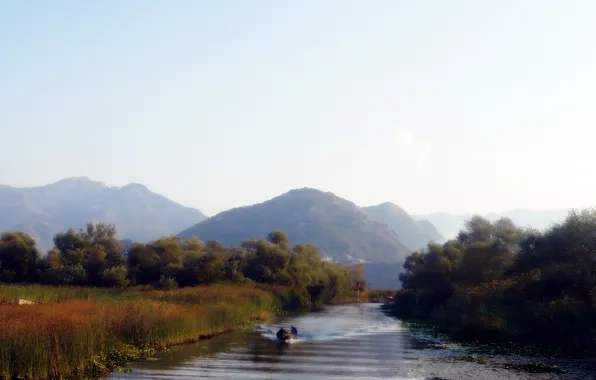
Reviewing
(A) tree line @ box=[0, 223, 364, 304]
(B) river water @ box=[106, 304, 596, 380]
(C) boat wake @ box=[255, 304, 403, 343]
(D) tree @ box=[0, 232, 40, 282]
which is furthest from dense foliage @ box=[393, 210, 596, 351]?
(D) tree @ box=[0, 232, 40, 282]

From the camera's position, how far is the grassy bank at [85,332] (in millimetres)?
20875

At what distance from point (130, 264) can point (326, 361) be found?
1916 inches

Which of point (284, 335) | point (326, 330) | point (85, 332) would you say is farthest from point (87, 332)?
point (326, 330)

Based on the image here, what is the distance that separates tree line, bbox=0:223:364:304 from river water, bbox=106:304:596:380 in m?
27.8

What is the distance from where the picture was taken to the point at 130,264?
2923 inches

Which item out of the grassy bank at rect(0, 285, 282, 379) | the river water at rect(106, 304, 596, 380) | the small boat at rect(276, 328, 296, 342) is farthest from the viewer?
the small boat at rect(276, 328, 296, 342)

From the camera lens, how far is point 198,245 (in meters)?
96.1

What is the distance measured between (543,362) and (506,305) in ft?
51.8

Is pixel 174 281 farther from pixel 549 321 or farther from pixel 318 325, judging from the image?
pixel 549 321

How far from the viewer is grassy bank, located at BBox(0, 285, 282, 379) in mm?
20875

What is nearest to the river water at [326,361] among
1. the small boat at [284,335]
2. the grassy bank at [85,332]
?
the small boat at [284,335]

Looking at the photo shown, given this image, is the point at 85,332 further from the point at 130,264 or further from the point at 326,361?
the point at 130,264

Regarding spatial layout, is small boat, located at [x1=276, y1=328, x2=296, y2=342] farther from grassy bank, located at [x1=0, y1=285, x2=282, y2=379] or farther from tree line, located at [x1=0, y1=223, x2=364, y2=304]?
tree line, located at [x1=0, y1=223, x2=364, y2=304]

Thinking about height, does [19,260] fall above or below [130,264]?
above
